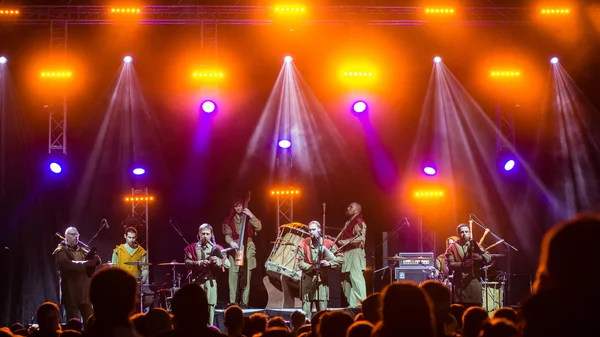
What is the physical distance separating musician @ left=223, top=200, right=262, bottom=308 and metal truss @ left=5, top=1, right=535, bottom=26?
4510 mm

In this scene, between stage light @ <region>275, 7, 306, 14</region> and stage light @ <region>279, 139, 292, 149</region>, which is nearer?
stage light @ <region>275, 7, 306, 14</region>

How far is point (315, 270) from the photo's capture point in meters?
15.1

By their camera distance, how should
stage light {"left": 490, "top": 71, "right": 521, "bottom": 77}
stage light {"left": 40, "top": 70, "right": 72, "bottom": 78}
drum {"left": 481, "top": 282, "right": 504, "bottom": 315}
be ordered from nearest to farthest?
stage light {"left": 40, "top": 70, "right": 72, "bottom": 78}, drum {"left": 481, "top": 282, "right": 504, "bottom": 315}, stage light {"left": 490, "top": 71, "right": 521, "bottom": 77}

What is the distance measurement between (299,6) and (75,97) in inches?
262

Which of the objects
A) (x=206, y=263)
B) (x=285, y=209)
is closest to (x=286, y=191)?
(x=285, y=209)

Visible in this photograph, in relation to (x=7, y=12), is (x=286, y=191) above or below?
below

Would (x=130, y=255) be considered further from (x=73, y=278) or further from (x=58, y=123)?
(x=58, y=123)

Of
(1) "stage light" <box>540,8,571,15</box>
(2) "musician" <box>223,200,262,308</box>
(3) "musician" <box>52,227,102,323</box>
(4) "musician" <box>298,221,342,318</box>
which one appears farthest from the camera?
(2) "musician" <box>223,200,262,308</box>

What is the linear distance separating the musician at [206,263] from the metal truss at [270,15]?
5.02m

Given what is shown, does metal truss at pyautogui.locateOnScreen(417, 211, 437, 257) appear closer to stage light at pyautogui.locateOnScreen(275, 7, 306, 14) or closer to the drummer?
stage light at pyautogui.locateOnScreen(275, 7, 306, 14)

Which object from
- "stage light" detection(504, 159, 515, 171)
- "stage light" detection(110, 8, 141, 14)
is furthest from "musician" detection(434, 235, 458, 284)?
"stage light" detection(110, 8, 141, 14)

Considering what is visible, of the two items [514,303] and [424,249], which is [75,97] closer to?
[424,249]

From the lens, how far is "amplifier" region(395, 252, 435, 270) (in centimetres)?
1688

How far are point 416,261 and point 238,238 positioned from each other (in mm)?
4283
